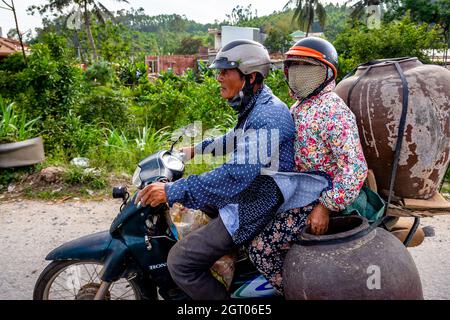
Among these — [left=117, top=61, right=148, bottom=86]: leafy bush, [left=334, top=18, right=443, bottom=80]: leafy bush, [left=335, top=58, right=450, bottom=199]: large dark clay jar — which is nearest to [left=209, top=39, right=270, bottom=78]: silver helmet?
[left=335, top=58, right=450, bottom=199]: large dark clay jar

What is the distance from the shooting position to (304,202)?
79.9 inches

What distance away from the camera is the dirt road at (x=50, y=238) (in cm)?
328

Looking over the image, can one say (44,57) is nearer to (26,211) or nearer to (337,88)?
(26,211)

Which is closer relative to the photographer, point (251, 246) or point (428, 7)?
point (251, 246)

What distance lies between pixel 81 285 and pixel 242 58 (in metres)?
1.74

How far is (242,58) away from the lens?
2115mm

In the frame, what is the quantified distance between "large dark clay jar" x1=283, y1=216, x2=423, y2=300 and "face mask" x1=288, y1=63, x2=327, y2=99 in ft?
2.28

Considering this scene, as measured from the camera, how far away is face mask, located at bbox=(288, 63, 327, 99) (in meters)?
2.03

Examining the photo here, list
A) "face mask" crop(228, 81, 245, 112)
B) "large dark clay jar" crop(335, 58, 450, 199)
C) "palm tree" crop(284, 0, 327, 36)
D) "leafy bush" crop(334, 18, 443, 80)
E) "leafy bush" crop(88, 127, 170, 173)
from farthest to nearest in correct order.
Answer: "palm tree" crop(284, 0, 327, 36)
"leafy bush" crop(334, 18, 443, 80)
"leafy bush" crop(88, 127, 170, 173)
"face mask" crop(228, 81, 245, 112)
"large dark clay jar" crop(335, 58, 450, 199)

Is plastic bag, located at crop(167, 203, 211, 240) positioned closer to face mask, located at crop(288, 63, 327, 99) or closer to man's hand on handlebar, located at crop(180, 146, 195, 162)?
man's hand on handlebar, located at crop(180, 146, 195, 162)

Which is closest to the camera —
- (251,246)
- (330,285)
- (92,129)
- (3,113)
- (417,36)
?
(330,285)

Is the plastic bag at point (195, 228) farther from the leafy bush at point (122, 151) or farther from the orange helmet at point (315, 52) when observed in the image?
the leafy bush at point (122, 151)

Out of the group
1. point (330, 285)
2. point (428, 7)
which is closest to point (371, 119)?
point (330, 285)

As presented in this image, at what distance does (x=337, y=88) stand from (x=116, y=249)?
1.47m
